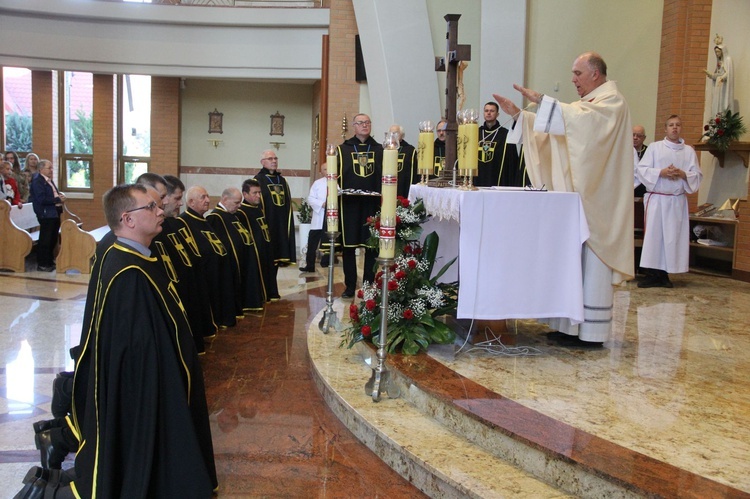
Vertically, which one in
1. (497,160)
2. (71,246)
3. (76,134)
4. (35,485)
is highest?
(76,134)

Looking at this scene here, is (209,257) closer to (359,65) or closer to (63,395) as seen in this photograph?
(63,395)

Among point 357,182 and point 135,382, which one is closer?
point 135,382

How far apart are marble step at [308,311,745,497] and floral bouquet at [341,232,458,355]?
18 centimetres

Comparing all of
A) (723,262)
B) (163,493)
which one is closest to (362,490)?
(163,493)

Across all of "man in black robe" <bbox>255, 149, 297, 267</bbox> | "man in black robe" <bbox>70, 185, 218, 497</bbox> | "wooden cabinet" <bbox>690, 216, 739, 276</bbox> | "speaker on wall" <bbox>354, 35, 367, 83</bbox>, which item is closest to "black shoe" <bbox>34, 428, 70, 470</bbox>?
"man in black robe" <bbox>70, 185, 218, 497</bbox>

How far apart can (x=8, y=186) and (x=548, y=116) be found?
30.7 ft

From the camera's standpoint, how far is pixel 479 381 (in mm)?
3879

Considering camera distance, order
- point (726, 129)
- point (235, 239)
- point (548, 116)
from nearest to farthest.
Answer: point (548, 116), point (235, 239), point (726, 129)

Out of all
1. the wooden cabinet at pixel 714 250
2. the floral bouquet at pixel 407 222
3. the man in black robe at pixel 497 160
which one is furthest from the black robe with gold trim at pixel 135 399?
the wooden cabinet at pixel 714 250

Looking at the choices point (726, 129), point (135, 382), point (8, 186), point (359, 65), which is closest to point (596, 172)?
point (135, 382)

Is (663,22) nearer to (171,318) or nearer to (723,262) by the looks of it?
(723,262)

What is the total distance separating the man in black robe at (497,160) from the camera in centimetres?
774

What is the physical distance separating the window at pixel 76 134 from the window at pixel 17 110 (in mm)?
902

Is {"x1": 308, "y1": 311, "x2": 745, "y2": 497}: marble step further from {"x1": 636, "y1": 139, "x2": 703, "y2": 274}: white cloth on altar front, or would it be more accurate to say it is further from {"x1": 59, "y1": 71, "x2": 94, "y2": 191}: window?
{"x1": 59, "y1": 71, "x2": 94, "y2": 191}: window
